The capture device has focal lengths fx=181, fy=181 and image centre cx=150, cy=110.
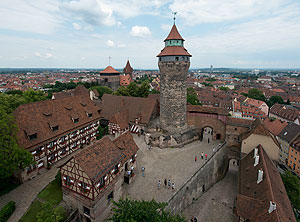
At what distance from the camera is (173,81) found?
85.9ft

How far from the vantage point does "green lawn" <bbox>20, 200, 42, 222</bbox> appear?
1415 centimetres

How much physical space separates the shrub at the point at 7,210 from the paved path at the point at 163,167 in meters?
9.37

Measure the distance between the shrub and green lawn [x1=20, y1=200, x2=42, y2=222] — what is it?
1.21m

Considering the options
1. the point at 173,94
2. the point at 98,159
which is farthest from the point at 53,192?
the point at 173,94

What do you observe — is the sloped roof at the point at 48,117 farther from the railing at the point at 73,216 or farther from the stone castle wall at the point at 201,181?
the stone castle wall at the point at 201,181

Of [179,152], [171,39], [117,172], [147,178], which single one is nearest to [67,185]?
[117,172]

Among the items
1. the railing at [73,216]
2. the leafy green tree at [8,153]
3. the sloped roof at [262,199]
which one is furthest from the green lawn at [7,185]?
the sloped roof at [262,199]

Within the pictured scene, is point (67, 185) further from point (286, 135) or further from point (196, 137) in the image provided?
point (286, 135)

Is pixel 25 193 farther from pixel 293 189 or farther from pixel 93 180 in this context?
pixel 293 189

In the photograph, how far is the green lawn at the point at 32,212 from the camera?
14154 millimetres

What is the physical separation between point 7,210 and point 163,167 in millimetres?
14614

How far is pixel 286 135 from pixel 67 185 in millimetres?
38154

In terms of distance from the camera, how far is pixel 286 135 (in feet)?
113

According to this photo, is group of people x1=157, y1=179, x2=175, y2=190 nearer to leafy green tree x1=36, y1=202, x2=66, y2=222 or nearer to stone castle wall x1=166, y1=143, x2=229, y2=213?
stone castle wall x1=166, y1=143, x2=229, y2=213
